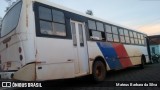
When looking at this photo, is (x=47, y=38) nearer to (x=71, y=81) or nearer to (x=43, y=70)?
(x=43, y=70)

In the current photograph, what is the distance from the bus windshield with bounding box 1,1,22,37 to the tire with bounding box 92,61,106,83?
13.1 feet

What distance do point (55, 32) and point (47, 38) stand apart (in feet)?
1.86

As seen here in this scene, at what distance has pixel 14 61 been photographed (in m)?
7.35

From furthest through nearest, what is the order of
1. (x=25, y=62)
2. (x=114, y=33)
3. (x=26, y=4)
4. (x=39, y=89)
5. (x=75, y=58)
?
(x=114, y=33) < (x=39, y=89) < (x=75, y=58) < (x=26, y=4) < (x=25, y=62)

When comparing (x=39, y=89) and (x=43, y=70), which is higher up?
(x=43, y=70)

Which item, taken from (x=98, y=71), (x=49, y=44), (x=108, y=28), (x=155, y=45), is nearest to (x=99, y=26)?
(x=108, y=28)

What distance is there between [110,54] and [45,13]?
528 centimetres

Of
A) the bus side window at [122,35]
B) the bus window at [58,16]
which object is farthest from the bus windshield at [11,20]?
the bus side window at [122,35]

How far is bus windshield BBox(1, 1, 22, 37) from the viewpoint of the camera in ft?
25.6

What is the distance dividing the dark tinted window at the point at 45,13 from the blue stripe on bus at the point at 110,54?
3.82m

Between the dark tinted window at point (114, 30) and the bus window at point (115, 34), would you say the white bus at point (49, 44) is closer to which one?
the bus window at point (115, 34)

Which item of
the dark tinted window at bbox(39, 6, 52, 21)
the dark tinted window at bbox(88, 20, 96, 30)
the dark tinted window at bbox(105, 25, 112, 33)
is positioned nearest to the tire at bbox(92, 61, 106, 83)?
the dark tinted window at bbox(88, 20, 96, 30)

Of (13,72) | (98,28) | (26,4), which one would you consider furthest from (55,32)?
(98,28)

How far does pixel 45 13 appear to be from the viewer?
7863mm
